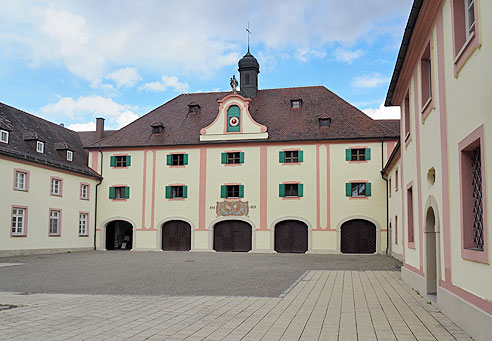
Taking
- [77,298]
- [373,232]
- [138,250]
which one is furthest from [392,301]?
[138,250]

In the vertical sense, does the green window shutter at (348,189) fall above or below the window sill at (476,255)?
above

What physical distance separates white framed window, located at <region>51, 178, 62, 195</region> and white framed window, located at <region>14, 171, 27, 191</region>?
2.38 m

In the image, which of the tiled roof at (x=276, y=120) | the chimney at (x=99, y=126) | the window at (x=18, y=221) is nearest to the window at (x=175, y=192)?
the tiled roof at (x=276, y=120)

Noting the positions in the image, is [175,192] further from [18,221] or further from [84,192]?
[18,221]

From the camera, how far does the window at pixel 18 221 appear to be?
2700cm

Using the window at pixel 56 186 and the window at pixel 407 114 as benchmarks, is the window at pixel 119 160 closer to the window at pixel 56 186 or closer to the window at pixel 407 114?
the window at pixel 56 186

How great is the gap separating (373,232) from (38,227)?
19.1m

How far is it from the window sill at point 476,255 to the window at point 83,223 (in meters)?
28.9

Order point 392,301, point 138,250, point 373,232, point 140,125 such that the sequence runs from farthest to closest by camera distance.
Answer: point 140,125 < point 138,250 < point 373,232 < point 392,301

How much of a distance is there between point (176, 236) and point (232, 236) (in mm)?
3723

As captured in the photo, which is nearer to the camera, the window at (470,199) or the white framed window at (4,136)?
the window at (470,199)

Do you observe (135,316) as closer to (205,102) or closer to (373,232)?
(373,232)

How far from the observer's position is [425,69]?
1169 cm

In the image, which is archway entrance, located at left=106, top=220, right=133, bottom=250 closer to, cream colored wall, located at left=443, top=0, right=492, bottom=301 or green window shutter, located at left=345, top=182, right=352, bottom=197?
green window shutter, located at left=345, top=182, right=352, bottom=197
